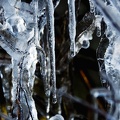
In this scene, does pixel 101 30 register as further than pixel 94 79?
No

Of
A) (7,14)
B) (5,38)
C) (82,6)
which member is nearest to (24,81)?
(5,38)

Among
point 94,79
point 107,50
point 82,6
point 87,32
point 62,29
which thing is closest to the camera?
point 107,50

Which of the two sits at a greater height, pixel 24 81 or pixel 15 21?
pixel 15 21

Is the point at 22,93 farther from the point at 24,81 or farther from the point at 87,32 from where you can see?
the point at 87,32

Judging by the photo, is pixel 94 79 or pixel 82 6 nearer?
pixel 82 6

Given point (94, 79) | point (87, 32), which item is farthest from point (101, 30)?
point (94, 79)

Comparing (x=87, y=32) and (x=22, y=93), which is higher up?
(x=87, y=32)

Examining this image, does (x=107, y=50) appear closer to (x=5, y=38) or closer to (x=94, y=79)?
(x=5, y=38)

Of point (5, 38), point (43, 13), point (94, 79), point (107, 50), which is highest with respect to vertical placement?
point (43, 13)

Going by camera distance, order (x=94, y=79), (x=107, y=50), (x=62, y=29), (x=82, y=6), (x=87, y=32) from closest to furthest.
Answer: (x=107, y=50) < (x=87, y=32) < (x=82, y=6) < (x=62, y=29) < (x=94, y=79)
